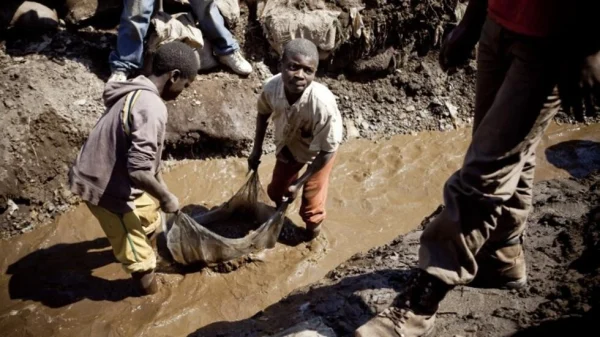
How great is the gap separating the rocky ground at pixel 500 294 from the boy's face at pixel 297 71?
3.95 feet

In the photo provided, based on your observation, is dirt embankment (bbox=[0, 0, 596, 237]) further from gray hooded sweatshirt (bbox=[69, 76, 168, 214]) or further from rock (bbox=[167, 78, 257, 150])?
gray hooded sweatshirt (bbox=[69, 76, 168, 214])

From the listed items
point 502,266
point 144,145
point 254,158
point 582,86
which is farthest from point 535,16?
point 254,158

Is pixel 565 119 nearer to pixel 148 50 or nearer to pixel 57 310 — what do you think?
pixel 148 50

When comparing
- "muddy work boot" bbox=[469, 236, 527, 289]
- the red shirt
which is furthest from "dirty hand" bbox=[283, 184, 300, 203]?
the red shirt

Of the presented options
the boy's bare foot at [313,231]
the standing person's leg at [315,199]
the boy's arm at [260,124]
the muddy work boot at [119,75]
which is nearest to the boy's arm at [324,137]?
the standing person's leg at [315,199]

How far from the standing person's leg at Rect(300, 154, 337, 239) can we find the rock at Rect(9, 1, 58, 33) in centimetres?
305

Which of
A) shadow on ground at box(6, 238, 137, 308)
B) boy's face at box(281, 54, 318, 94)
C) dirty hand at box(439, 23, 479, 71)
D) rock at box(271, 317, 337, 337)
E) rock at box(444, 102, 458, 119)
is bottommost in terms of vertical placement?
shadow on ground at box(6, 238, 137, 308)

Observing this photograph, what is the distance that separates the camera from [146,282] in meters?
3.33

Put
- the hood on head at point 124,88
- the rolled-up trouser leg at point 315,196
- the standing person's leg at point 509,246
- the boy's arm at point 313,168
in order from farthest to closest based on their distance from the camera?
1. the rolled-up trouser leg at point 315,196
2. the boy's arm at point 313,168
3. the hood on head at point 124,88
4. the standing person's leg at point 509,246

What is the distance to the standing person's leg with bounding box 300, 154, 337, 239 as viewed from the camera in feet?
11.4

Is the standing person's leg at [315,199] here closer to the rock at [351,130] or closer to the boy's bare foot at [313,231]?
the boy's bare foot at [313,231]

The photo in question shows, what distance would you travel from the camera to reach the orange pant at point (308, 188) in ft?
11.5

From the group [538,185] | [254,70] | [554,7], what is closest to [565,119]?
[538,185]

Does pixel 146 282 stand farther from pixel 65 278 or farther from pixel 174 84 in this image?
pixel 174 84
